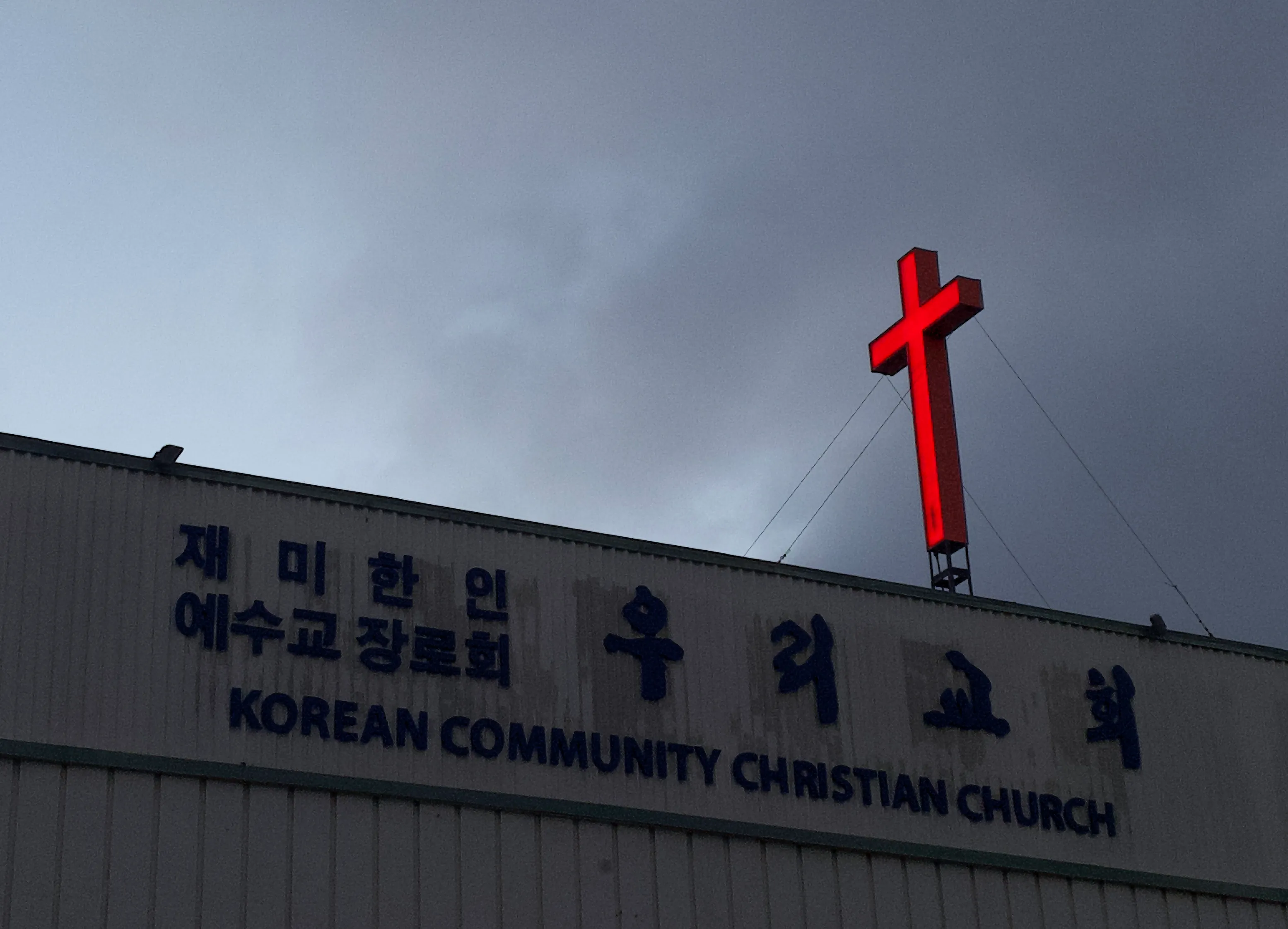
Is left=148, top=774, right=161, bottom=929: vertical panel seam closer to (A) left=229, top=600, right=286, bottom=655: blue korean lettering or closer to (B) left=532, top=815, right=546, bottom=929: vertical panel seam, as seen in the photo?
(A) left=229, top=600, right=286, bottom=655: blue korean lettering

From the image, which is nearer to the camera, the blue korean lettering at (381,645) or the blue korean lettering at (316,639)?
the blue korean lettering at (316,639)

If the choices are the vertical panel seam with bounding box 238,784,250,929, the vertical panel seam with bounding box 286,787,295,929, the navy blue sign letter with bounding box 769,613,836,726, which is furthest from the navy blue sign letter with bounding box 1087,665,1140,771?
the vertical panel seam with bounding box 238,784,250,929

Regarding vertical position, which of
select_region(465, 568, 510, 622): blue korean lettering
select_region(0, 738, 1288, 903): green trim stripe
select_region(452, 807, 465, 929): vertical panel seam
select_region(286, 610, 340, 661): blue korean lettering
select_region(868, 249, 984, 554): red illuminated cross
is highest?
select_region(868, 249, 984, 554): red illuminated cross

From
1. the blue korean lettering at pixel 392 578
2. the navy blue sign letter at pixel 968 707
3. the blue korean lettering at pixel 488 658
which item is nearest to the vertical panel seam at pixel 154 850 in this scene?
the blue korean lettering at pixel 392 578

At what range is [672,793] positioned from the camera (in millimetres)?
22547

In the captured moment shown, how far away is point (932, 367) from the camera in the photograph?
29578mm

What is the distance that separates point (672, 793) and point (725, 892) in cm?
131

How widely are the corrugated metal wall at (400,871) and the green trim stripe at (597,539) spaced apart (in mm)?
3522

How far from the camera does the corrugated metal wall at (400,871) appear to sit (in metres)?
19.0

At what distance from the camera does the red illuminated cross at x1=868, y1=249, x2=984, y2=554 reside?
28281 millimetres

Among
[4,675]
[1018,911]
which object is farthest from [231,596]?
[1018,911]

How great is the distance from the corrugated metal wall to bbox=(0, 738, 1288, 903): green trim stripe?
0.10 metres

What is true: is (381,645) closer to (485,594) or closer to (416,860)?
(485,594)

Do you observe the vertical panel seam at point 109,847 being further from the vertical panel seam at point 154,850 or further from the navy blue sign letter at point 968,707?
the navy blue sign letter at point 968,707
